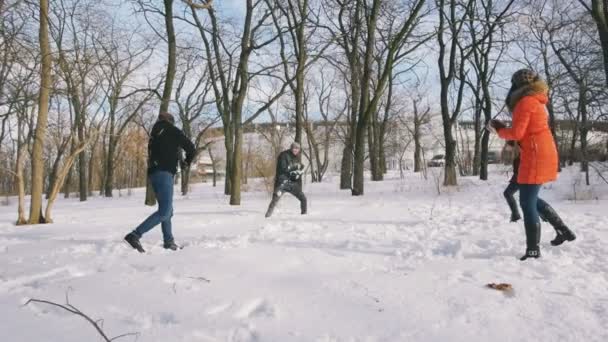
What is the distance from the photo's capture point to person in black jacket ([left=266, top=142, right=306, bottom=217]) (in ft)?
25.2

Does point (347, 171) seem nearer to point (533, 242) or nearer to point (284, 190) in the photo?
point (284, 190)

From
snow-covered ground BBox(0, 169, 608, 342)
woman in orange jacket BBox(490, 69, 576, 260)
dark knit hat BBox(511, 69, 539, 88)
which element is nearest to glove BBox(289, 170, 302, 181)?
snow-covered ground BBox(0, 169, 608, 342)

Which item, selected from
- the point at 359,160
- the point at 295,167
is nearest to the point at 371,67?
the point at 359,160

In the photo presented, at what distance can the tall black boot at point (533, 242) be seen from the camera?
11.8 feet

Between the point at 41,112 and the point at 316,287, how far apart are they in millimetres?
7967

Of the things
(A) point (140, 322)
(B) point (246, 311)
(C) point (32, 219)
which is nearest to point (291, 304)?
(B) point (246, 311)

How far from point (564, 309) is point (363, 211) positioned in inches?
212

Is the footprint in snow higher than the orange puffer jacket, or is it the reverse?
the orange puffer jacket

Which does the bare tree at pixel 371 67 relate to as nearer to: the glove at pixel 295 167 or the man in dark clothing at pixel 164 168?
the glove at pixel 295 167

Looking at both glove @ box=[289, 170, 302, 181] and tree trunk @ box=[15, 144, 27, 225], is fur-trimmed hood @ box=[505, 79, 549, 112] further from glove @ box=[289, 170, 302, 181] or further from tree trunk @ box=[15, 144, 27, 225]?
tree trunk @ box=[15, 144, 27, 225]

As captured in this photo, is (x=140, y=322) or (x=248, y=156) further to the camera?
(x=248, y=156)

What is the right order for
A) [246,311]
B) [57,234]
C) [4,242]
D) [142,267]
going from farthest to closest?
1. [57,234]
2. [4,242]
3. [142,267]
4. [246,311]

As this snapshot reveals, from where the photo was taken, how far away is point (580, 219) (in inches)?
227

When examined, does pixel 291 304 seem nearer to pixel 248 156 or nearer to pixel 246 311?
pixel 246 311
